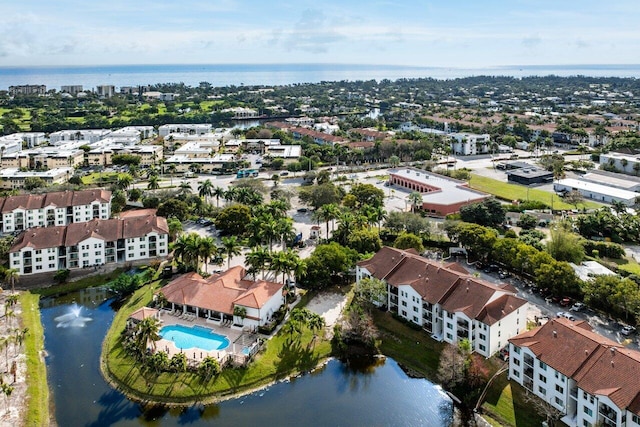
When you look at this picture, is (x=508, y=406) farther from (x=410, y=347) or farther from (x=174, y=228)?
(x=174, y=228)

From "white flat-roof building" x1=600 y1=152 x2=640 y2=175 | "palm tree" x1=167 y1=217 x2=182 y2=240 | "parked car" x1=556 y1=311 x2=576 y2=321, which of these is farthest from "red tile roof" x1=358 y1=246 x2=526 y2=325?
"white flat-roof building" x1=600 y1=152 x2=640 y2=175

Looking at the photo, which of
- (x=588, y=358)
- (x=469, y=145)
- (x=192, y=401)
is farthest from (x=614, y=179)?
(x=192, y=401)

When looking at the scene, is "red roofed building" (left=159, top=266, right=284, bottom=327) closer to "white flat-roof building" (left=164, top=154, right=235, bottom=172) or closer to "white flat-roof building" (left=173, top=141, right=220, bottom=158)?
"white flat-roof building" (left=164, top=154, right=235, bottom=172)

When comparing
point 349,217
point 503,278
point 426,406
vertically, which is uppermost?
point 349,217

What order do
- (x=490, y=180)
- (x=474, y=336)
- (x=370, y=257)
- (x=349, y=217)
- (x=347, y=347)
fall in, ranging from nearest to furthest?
(x=474, y=336), (x=347, y=347), (x=370, y=257), (x=349, y=217), (x=490, y=180)

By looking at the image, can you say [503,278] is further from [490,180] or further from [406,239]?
[490,180]

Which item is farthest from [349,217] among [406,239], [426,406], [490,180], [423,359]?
[490,180]

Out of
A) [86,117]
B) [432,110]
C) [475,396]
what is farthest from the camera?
[432,110]
